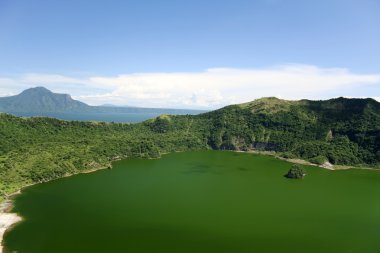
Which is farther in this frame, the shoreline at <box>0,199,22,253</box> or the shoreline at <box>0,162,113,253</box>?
the shoreline at <box>0,199,22,253</box>

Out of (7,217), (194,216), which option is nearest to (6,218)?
(7,217)

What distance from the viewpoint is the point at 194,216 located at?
4906 inches

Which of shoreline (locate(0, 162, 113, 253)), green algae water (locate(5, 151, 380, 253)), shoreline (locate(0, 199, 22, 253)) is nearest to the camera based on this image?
green algae water (locate(5, 151, 380, 253))

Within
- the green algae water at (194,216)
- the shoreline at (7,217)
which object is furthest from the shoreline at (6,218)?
the green algae water at (194,216)

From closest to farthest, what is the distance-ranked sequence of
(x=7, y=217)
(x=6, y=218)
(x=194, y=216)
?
(x=6, y=218), (x=7, y=217), (x=194, y=216)

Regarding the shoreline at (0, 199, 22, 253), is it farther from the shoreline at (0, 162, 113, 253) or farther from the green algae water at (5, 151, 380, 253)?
the green algae water at (5, 151, 380, 253)

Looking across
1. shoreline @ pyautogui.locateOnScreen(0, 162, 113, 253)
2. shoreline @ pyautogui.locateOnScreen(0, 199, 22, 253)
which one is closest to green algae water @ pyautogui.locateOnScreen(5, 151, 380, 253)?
shoreline @ pyautogui.locateOnScreen(0, 162, 113, 253)

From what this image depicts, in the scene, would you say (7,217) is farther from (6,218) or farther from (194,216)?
(194,216)

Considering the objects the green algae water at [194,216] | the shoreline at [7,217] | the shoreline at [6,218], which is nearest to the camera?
the green algae water at [194,216]

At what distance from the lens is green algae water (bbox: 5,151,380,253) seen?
101 metres

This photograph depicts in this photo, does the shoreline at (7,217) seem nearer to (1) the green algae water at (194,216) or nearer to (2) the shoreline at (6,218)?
(2) the shoreline at (6,218)

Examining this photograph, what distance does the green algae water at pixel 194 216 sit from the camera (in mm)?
100562

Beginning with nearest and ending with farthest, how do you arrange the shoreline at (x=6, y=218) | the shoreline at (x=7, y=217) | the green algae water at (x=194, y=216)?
the green algae water at (x=194, y=216) < the shoreline at (x=7, y=217) < the shoreline at (x=6, y=218)

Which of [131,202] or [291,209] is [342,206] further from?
[131,202]
